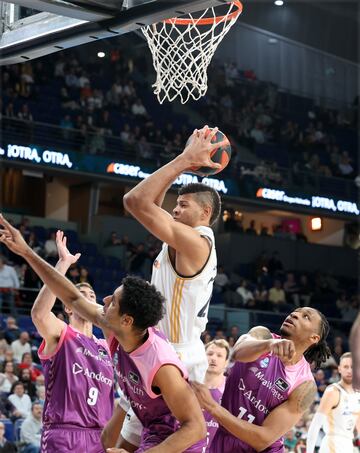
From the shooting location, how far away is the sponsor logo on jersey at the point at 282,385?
15.1 feet

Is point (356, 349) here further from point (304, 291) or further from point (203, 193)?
point (304, 291)

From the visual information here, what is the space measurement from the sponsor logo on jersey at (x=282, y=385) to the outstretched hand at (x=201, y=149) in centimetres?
117

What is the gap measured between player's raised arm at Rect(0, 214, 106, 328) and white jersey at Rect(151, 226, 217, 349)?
33cm

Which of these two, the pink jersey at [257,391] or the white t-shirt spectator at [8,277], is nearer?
the pink jersey at [257,391]

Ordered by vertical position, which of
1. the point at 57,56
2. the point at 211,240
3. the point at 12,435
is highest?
the point at 57,56

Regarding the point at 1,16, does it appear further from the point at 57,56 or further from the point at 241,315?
the point at 57,56

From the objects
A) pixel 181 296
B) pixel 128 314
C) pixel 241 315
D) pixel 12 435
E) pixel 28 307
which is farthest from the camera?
pixel 241 315

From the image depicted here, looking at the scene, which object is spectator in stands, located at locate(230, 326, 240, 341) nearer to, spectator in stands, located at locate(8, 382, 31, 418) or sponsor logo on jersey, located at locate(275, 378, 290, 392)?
spectator in stands, located at locate(8, 382, 31, 418)

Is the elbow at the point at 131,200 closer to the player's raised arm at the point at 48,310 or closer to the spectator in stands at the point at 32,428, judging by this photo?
the player's raised arm at the point at 48,310

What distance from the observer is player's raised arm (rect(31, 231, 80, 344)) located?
A: 481cm

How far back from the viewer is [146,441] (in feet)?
12.8

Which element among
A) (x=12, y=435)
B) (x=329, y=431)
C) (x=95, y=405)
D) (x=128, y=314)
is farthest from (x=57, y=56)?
(x=128, y=314)

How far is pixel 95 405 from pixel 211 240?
1.57 metres

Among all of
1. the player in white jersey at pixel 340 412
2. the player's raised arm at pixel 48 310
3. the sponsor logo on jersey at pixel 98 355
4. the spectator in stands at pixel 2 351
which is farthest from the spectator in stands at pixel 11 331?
the player's raised arm at pixel 48 310
